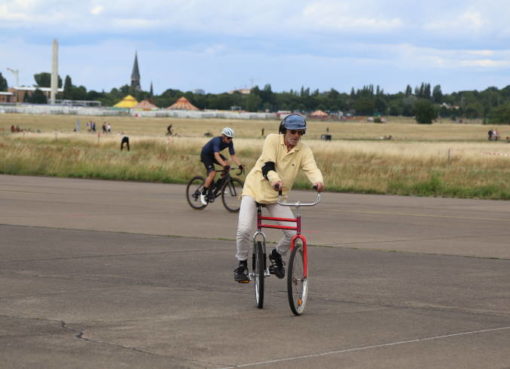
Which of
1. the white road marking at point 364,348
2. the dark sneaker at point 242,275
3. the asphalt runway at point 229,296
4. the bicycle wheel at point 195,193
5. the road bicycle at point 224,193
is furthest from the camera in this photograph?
the bicycle wheel at point 195,193

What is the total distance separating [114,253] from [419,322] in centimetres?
576

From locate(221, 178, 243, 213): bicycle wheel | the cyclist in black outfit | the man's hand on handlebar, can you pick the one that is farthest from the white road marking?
locate(221, 178, 243, 213): bicycle wheel

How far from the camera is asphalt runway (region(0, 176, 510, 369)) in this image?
24.8ft

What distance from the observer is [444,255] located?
1445cm

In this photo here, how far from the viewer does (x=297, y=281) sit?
9297mm

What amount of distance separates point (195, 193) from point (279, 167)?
11530 millimetres

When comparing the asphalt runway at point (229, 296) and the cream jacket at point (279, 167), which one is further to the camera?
the cream jacket at point (279, 167)

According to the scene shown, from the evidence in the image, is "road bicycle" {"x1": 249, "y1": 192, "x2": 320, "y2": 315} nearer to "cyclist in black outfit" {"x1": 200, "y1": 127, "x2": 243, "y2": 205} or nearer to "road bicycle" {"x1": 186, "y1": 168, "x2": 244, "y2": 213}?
"cyclist in black outfit" {"x1": 200, "y1": 127, "x2": 243, "y2": 205}

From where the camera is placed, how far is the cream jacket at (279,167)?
9602mm

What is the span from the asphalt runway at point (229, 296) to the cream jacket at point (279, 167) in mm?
1104

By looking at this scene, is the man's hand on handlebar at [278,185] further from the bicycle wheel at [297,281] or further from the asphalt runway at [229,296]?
the asphalt runway at [229,296]

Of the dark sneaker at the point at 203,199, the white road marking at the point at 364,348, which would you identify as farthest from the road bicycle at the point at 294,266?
the dark sneaker at the point at 203,199

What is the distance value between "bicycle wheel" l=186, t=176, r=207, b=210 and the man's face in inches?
454

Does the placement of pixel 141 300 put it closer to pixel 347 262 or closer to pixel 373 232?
pixel 347 262
